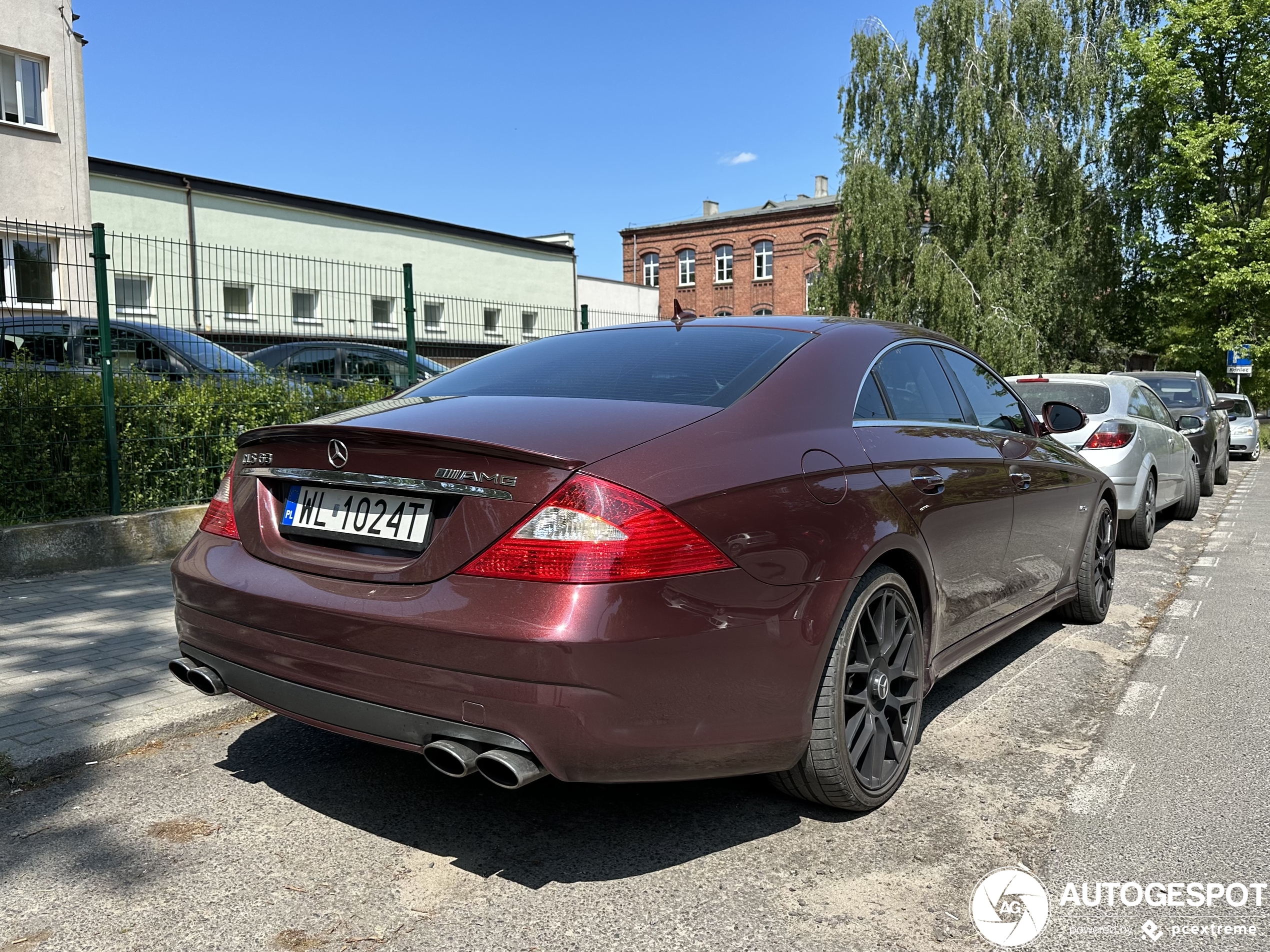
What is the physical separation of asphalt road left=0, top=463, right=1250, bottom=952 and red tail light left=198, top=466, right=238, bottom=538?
0.90 metres

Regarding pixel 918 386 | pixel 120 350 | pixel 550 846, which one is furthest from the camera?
pixel 120 350

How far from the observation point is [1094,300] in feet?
96.1

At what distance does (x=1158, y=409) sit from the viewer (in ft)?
31.6

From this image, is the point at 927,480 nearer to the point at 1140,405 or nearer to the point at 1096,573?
the point at 1096,573

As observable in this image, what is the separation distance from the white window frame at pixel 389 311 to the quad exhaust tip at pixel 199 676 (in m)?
6.91

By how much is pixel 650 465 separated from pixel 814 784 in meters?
1.16

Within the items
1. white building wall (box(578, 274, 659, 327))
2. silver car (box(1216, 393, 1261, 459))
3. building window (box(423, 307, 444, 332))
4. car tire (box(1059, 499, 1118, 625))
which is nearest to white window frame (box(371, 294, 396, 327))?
building window (box(423, 307, 444, 332))

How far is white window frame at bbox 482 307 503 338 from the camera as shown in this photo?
33.4 feet

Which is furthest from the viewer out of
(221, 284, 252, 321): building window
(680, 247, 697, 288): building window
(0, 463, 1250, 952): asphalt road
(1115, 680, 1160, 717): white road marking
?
(680, 247, 697, 288): building window

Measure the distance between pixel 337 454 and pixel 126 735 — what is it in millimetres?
1762

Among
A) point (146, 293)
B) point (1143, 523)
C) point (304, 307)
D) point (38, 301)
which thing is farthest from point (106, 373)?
point (1143, 523)

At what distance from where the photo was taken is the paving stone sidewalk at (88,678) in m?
3.77

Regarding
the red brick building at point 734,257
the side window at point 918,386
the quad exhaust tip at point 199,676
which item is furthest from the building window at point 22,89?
the red brick building at point 734,257

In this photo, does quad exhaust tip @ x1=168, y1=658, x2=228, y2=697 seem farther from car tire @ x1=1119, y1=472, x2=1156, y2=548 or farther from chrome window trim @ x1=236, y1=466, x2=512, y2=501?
car tire @ x1=1119, y1=472, x2=1156, y2=548
